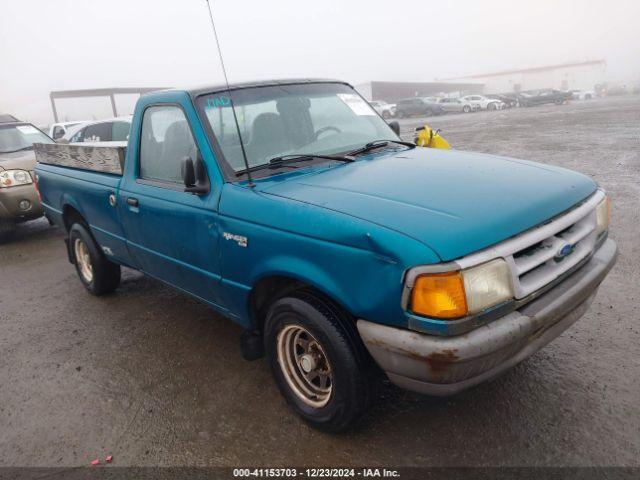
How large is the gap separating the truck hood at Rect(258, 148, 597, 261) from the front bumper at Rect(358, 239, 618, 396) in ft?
1.14

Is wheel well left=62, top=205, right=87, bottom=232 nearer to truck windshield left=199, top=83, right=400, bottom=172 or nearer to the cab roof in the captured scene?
the cab roof

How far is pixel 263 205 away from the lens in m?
2.52

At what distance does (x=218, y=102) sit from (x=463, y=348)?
2.11m

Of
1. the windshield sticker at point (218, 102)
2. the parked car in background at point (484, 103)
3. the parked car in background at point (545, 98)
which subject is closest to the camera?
the windshield sticker at point (218, 102)

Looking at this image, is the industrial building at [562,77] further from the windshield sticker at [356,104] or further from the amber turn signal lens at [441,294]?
the amber turn signal lens at [441,294]

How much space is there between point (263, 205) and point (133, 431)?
1502 millimetres

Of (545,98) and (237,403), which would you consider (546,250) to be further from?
(545,98)

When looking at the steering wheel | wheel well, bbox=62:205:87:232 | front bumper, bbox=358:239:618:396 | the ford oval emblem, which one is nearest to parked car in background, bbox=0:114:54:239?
wheel well, bbox=62:205:87:232

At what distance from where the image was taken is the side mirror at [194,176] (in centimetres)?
277

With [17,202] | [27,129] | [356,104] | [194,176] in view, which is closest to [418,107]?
[27,129]

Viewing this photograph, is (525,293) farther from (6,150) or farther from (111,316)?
(6,150)

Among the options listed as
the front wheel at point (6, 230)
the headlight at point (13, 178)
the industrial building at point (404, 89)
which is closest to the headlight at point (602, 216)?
the headlight at point (13, 178)

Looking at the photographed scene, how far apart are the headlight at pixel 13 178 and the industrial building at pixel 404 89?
4589 centimetres

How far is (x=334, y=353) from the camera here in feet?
7.54
